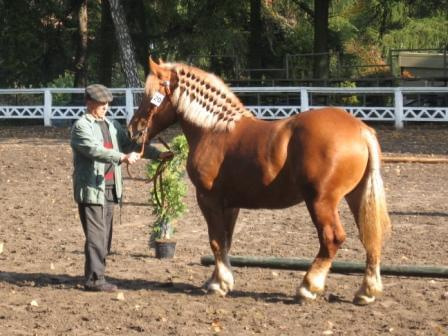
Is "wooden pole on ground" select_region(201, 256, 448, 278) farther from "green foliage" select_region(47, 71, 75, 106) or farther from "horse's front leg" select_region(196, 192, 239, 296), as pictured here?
"green foliage" select_region(47, 71, 75, 106)

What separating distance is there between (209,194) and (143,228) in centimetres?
402

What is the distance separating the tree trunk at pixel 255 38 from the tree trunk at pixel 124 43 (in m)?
5.65

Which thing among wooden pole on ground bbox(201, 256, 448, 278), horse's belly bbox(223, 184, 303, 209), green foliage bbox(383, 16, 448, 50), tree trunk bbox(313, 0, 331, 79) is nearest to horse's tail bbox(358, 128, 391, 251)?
horse's belly bbox(223, 184, 303, 209)

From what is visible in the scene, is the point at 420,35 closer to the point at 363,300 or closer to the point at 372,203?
the point at 372,203

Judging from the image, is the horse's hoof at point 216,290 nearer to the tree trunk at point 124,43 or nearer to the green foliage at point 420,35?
the tree trunk at point 124,43

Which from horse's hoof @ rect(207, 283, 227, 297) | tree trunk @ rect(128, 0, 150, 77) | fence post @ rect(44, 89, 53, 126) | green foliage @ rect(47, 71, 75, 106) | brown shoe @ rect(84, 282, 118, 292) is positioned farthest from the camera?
green foliage @ rect(47, 71, 75, 106)

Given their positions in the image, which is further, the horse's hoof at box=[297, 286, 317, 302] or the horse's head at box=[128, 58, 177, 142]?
the horse's head at box=[128, 58, 177, 142]

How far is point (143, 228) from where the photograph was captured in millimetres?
12016

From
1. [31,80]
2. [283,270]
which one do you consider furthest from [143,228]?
[31,80]

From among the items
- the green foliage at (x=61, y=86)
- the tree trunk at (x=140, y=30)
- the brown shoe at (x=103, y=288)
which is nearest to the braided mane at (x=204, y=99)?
the brown shoe at (x=103, y=288)

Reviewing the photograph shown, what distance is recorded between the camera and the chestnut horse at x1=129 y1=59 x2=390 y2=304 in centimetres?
754

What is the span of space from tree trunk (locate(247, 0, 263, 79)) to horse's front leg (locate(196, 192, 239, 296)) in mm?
24844

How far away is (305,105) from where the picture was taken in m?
24.6

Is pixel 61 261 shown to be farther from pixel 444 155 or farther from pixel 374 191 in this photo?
pixel 444 155
